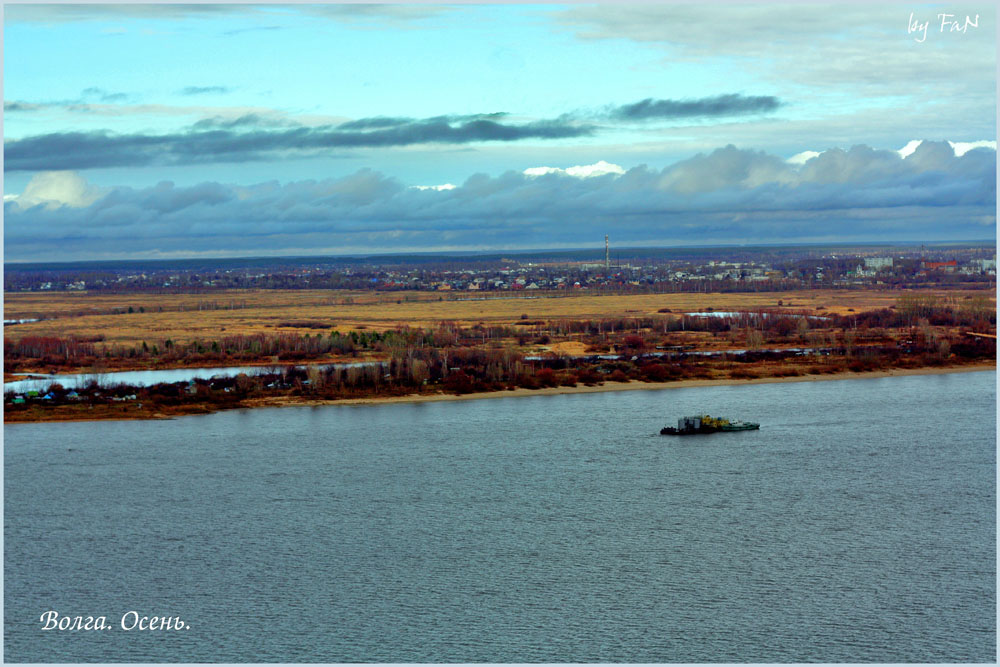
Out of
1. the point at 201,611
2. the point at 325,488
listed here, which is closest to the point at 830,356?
the point at 325,488

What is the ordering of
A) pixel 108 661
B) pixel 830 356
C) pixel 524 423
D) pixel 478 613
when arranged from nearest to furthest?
1. pixel 108 661
2. pixel 478 613
3. pixel 524 423
4. pixel 830 356

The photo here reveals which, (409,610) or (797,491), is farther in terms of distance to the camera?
(797,491)

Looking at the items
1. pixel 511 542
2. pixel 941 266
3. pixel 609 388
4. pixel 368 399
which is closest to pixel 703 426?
pixel 609 388

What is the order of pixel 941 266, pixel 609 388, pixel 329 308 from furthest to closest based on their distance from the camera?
pixel 941 266 < pixel 329 308 < pixel 609 388

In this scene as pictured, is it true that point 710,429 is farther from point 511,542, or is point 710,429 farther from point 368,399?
point 368,399

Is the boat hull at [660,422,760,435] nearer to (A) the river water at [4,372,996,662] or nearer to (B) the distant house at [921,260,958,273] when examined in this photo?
(A) the river water at [4,372,996,662]

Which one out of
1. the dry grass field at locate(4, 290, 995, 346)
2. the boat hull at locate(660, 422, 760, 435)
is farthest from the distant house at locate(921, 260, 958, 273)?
the boat hull at locate(660, 422, 760, 435)

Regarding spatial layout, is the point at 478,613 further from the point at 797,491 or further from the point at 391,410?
the point at 391,410

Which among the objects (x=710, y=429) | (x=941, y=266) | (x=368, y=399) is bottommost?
(x=710, y=429)
